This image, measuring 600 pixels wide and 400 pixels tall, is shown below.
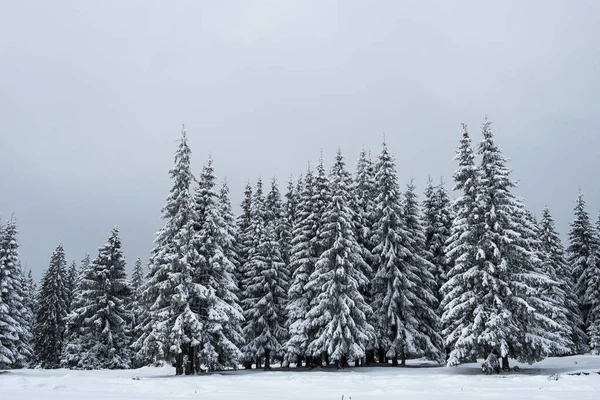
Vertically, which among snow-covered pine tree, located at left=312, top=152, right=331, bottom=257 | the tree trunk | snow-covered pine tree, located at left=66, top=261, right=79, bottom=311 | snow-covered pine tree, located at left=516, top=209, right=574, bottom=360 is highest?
snow-covered pine tree, located at left=312, top=152, right=331, bottom=257

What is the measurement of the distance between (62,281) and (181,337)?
35.1 m

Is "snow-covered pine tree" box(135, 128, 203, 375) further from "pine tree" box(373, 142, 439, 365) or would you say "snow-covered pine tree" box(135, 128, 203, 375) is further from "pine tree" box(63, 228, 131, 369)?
"pine tree" box(373, 142, 439, 365)

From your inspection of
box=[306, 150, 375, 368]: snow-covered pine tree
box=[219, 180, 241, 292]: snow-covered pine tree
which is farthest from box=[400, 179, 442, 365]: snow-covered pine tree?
box=[219, 180, 241, 292]: snow-covered pine tree

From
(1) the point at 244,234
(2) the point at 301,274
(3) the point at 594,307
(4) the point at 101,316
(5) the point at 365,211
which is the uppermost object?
(5) the point at 365,211

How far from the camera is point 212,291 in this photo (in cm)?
3341

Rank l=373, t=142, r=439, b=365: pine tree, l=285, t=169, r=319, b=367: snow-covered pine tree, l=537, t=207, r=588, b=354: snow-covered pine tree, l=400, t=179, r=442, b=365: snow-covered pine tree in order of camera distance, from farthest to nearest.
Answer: l=537, t=207, r=588, b=354: snow-covered pine tree, l=400, t=179, r=442, b=365: snow-covered pine tree, l=373, t=142, r=439, b=365: pine tree, l=285, t=169, r=319, b=367: snow-covered pine tree

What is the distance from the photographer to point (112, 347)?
45.7 metres

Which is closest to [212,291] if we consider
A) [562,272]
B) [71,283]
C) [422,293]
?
[422,293]

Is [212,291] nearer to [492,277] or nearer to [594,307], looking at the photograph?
[492,277]

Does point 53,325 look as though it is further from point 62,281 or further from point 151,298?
point 151,298

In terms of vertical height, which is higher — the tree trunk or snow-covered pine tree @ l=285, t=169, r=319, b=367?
snow-covered pine tree @ l=285, t=169, r=319, b=367

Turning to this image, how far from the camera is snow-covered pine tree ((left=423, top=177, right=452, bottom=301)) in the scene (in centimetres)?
4250

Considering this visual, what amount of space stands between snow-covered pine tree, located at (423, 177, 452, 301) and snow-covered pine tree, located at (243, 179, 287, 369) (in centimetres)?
1369

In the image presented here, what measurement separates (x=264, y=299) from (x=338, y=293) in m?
7.06
